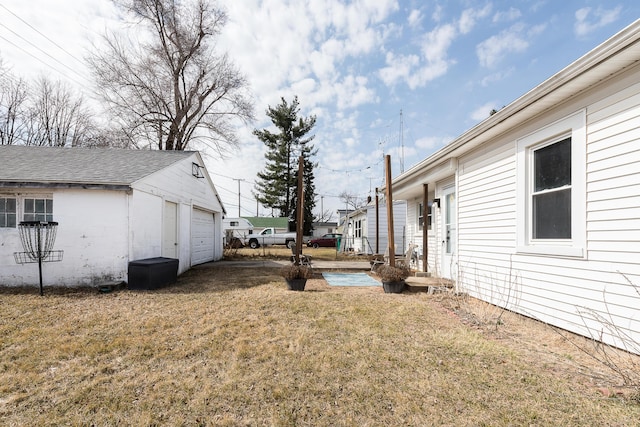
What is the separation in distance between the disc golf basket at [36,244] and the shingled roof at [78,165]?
1.10 meters

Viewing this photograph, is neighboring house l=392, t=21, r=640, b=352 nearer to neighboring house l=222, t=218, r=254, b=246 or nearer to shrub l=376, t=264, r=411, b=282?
shrub l=376, t=264, r=411, b=282

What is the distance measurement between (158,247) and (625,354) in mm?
9397

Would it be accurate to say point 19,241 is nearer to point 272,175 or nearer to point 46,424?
point 46,424

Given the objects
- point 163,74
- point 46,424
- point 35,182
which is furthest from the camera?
point 163,74

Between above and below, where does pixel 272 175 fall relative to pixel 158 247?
above

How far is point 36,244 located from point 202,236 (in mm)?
5849

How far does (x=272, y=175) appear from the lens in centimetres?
3328

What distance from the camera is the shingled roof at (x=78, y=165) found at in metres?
7.02

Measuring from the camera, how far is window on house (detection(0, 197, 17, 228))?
7.21 metres

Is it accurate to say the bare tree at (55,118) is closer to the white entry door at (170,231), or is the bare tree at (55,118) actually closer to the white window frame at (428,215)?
the white entry door at (170,231)

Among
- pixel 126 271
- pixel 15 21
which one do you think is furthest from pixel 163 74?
pixel 126 271

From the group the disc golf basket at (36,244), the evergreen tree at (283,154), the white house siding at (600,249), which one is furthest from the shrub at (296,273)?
the evergreen tree at (283,154)

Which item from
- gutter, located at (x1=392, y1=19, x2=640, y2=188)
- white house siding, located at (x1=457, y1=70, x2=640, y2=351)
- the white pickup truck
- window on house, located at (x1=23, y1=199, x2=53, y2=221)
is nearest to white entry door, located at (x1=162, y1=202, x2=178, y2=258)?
window on house, located at (x1=23, y1=199, x2=53, y2=221)

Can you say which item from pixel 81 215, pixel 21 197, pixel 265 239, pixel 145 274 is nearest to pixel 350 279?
pixel 145 274
